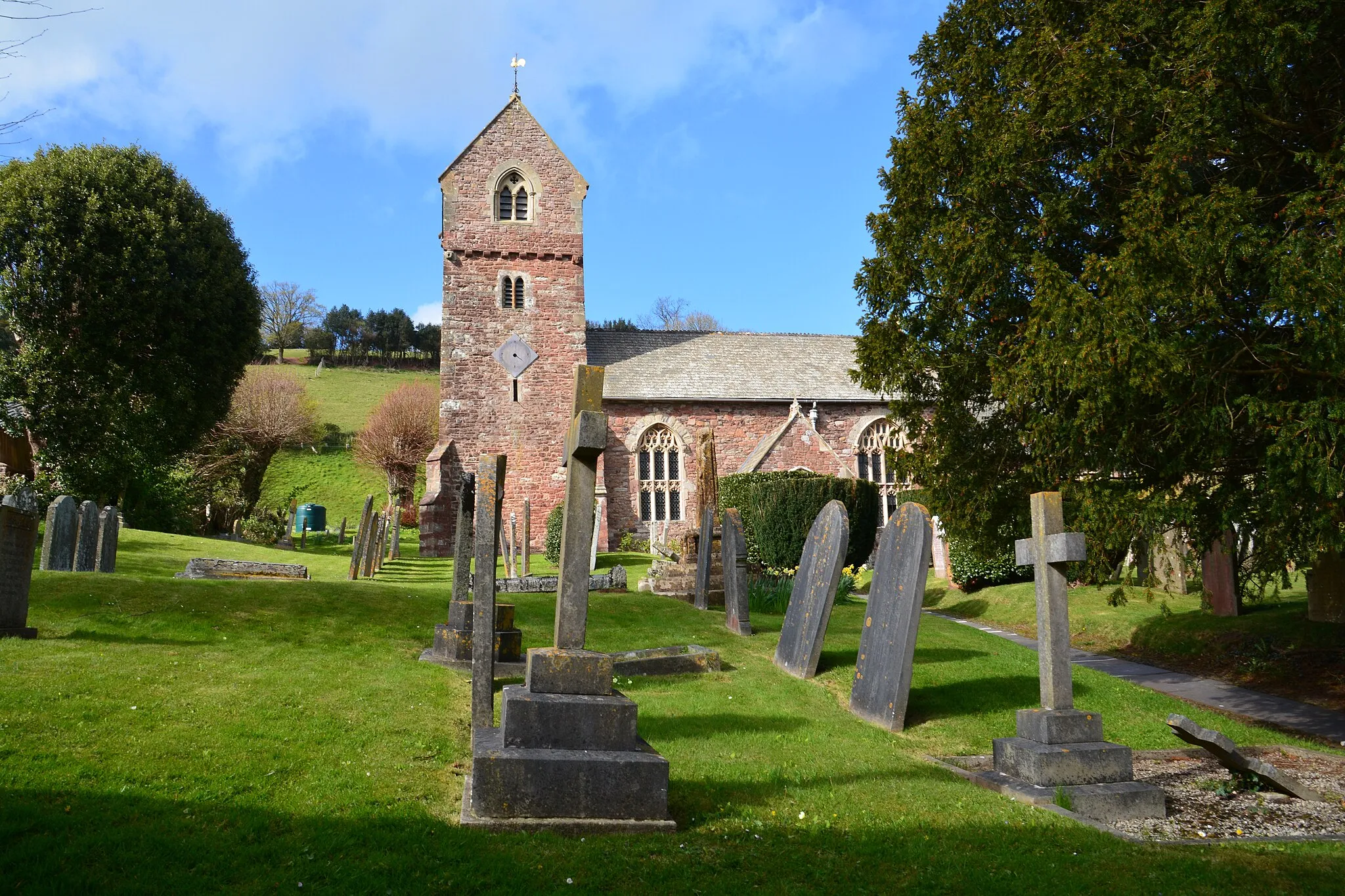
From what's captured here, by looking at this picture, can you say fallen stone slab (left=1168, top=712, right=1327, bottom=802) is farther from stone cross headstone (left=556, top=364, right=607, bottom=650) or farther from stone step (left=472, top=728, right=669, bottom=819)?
stone cross headstone (left=556, top=364, right=607, bottom=650)

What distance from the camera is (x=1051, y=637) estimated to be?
6191mm

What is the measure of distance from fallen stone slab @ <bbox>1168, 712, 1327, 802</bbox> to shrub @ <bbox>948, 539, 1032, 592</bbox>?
39.0ft

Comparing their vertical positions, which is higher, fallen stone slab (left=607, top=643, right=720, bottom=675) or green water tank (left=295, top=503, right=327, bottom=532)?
green water tank (left=295, top=503, right=327, bottom=532)

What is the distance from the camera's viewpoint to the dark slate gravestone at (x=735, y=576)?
11852 millimetres

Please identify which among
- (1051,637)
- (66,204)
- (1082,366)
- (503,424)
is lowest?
(1051,637)

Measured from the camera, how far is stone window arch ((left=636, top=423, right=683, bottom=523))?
92.1ft

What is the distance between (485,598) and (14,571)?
5119 millimetres

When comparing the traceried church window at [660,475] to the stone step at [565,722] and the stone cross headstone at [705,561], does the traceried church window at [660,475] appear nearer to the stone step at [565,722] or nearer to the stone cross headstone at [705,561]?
the stone cross headstone at [705,561]

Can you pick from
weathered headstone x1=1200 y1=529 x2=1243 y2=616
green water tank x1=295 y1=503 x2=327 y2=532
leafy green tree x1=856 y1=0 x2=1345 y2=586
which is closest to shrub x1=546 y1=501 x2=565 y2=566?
green water tank x1=295 y1=503 x2=327 y2=532

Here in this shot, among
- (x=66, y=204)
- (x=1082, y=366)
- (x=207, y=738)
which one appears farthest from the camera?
(x=66, y=204)

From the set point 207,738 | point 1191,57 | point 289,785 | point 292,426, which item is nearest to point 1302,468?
point 1191,57

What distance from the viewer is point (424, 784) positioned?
16.4 feet

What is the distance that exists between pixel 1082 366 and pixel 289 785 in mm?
6767

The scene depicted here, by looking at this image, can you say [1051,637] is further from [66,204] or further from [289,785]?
[66,204]
